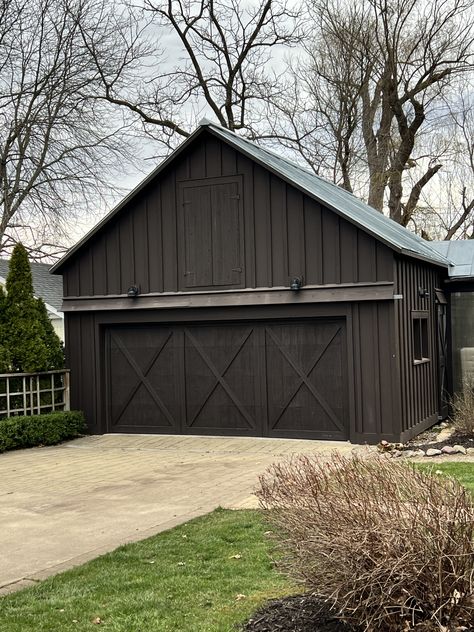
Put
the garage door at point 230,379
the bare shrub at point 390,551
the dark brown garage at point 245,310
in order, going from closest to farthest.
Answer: the bare shrub at point 390,551
the dark brown garage at point 245,310
the garage door at point 230,379

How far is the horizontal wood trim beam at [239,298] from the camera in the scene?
12391 millimetres

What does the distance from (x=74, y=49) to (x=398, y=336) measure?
55.0 feet

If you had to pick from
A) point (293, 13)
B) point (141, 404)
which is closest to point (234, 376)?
point (141, 404)

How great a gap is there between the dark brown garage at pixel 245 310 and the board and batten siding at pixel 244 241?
0.07 ft

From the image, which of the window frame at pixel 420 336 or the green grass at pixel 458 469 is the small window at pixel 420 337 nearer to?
the window frame at pixel 420 336

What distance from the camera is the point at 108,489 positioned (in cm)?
934

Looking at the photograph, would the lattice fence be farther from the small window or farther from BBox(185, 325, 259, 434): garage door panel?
the small window

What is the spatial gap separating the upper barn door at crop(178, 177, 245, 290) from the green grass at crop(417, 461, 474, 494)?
17.0ft

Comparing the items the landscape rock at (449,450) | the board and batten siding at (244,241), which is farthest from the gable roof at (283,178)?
the landscape rock at (449,450)

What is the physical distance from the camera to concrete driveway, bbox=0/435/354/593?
22.0 ft

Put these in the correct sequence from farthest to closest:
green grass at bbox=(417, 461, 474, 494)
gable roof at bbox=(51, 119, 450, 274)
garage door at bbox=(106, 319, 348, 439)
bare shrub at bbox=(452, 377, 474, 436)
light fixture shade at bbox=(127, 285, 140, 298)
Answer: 1. light fixture shade at bbox=(127, 285, 140, 298)
2. garage door at bbox=(106, 319, 348, 439)
3. gable roof at bbox=(51, 119, 450, 274)
4. bare shrub at bbox=(452, 377, 474, 436)
5. green grass at bbox=(417, 461, 474, 494)

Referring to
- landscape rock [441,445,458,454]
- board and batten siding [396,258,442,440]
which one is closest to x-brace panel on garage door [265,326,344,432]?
board and batten siding [396,258,442,440]

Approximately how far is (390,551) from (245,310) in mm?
10052

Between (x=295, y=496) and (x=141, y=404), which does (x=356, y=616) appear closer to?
(x=295, y=496)
